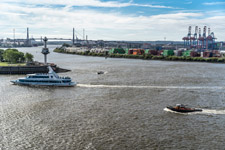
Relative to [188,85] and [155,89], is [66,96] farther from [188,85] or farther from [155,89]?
[188,85]

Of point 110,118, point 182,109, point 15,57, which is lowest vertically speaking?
point 110,118

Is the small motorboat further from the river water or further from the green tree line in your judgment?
the green tree line

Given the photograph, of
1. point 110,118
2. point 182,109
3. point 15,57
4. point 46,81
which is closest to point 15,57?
point 15,57

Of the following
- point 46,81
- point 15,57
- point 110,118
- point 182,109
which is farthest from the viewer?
point 15,57

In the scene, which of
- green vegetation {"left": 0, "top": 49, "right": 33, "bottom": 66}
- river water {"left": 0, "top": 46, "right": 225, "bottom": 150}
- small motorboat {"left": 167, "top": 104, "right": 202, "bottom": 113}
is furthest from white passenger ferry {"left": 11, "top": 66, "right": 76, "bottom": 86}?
green vegetation {"left": 0, "top": 49, "right": 33, "bottom": 66}

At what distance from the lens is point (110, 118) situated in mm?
11617

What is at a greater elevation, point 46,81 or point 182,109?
point 46,81

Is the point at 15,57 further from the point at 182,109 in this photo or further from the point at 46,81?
the point at 182,109

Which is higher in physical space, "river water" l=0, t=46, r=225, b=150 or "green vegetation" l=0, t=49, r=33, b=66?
"green vegetation" l=0, t=49, r=33, b=66

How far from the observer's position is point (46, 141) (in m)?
9.22

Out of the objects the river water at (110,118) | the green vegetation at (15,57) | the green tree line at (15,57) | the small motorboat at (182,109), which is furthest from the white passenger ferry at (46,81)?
the green tree line at (15,57)

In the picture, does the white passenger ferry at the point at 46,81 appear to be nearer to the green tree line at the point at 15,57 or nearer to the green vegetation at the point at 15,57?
the green vegetation at the point at 15,57

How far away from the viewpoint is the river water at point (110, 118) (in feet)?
30.0

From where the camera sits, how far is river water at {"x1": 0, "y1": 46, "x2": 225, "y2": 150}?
9156 millimetres
